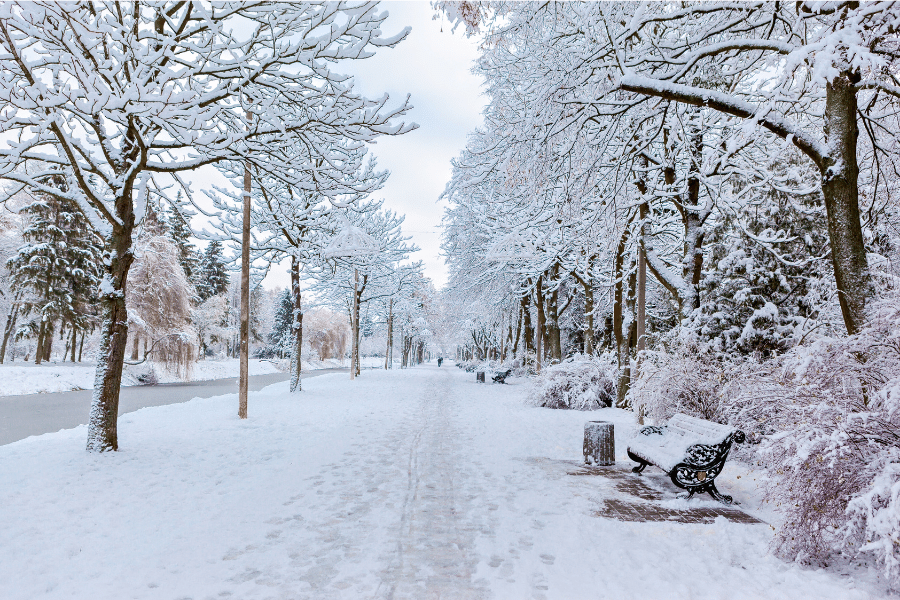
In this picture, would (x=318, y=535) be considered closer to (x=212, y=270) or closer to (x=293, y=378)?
(x=293, y=378)

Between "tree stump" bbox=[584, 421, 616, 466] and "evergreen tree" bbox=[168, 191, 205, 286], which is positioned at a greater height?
"evergreen tree" bbox=[168, 191, 205, 286]

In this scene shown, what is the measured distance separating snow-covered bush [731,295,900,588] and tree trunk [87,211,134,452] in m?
7.96

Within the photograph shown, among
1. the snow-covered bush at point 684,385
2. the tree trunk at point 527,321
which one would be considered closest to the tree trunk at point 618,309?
the snow-covered bush at point 684,385

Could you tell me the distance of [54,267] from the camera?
85.4ft

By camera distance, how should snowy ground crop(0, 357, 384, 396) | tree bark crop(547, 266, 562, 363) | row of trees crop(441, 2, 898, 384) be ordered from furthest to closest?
tree bark crop(547, 266, 562, 363) < snowy ground crop(0, 357, 384, 396) < row of trees crop(441, 2, 898, 384)

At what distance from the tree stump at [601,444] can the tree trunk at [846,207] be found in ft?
11.0

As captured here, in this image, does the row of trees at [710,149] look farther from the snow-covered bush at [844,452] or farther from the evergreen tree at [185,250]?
the evergreen tree at [185,250]

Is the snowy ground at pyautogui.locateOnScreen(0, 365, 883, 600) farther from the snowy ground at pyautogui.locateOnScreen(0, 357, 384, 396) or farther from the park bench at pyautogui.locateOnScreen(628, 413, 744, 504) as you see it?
the snowy ground at pyautogui.locateOnScreen(0, 357, 384, 396)

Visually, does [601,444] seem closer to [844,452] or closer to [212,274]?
[844,452]

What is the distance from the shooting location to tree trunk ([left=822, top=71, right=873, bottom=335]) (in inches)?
194

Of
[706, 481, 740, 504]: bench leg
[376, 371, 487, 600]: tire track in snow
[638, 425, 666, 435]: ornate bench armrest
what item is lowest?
[376, 371, 487, 600]: tire track in snow

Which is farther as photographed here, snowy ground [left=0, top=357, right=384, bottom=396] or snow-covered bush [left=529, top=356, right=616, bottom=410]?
snowy ground [left=0, top=357, right=384, bottom=396]

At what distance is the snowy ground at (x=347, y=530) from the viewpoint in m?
3.41

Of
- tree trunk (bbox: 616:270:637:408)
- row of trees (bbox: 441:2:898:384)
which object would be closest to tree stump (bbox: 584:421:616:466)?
row of trees (bbox: 441:2:898:384)
